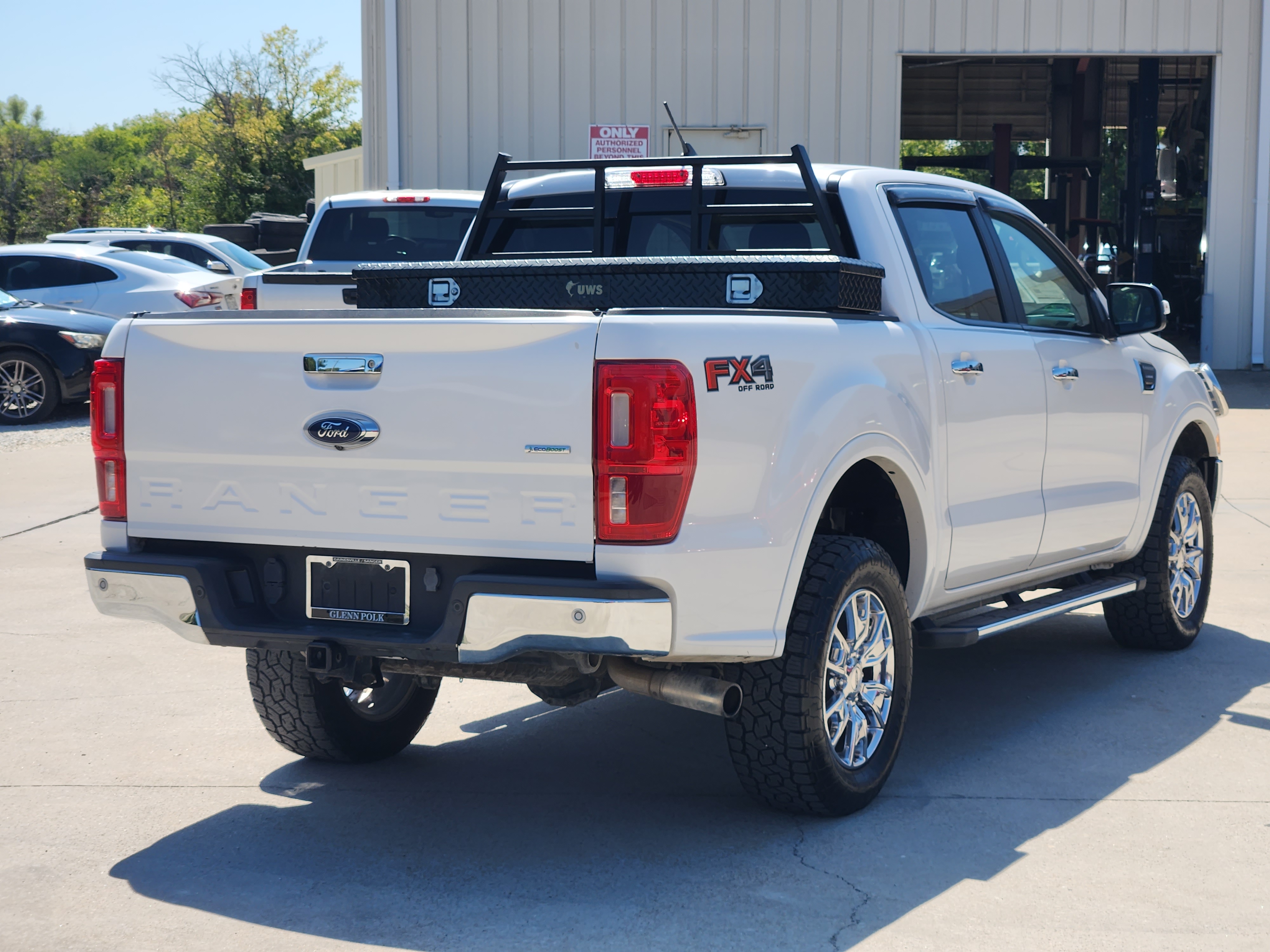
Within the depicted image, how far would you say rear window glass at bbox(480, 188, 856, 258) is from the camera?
16.9ft

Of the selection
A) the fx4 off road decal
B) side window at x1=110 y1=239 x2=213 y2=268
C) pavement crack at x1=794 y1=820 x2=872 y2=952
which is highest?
side window at x1=110 y1=239 x2=213 y2=268

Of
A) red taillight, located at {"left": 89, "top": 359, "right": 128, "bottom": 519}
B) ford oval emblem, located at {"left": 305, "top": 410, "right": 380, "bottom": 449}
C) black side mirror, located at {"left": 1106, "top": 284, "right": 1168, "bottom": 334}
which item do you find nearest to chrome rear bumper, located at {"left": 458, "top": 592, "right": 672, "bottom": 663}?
ford oval emblem, located at {"left": 305, "top": 410, "right": 380, "bottom": 449}

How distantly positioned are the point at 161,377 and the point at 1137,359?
4.02m

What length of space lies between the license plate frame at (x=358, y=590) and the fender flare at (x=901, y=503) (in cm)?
100

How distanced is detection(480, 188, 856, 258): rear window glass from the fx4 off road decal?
1.18 m

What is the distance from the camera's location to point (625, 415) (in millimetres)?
3631

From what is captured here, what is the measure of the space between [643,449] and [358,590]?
0.91 meters

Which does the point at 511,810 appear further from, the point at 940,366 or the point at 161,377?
the point at 940,366

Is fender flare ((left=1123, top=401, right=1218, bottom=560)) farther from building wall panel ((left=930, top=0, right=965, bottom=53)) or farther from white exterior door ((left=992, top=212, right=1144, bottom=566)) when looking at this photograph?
building wall panel ((left=930, top=0, right=965, bottom=53))

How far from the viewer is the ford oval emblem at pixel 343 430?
3.87 m

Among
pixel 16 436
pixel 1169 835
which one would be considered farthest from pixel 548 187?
pixel 16 436

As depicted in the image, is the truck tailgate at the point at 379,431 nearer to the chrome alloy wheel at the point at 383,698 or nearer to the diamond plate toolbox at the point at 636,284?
the diamond plate toolbox at the point at 636,284

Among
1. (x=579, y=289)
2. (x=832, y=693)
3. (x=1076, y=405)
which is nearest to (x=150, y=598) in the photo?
(x=579, y=289)

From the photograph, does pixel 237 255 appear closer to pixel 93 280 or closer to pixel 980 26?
pixel 93 280
